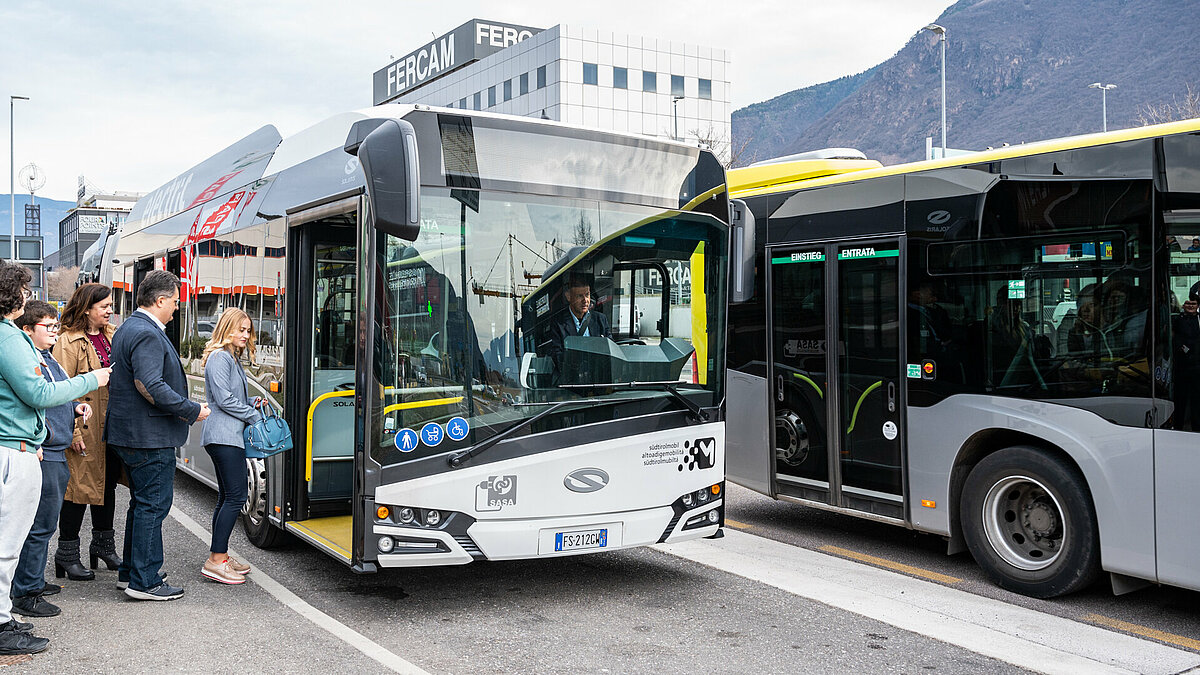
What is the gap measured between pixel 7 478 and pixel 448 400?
2.15 metres

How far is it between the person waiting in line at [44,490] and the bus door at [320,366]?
4.91ft

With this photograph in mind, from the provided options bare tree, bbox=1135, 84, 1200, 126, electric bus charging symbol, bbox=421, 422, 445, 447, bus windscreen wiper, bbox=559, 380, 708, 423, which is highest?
bare tree, bbox=1135, 84, 1200, 126

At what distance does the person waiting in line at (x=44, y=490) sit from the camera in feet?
18.1

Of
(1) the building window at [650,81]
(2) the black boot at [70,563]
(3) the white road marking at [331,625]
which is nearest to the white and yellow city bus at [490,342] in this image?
(3) the white road marking at [331,625]

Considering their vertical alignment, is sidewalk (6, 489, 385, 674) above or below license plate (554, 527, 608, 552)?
below


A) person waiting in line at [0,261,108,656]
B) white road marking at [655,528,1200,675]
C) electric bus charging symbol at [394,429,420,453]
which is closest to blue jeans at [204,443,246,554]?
person waiting in line at [0,261,108,656]

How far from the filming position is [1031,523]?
21.2 feet

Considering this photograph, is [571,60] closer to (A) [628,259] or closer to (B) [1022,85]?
(A) [628,259]

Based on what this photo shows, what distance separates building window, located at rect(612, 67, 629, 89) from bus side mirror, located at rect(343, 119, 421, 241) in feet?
182

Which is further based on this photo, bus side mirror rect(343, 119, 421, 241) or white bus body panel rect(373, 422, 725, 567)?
white bus body panel rect(373, 422, 725, 567)

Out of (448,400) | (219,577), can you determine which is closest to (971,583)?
(448,400)

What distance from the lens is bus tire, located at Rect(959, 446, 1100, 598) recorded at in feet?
19.9

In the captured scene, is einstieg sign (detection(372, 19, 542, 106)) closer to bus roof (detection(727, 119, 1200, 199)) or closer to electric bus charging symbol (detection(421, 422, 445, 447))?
bus roof (detection(727, 119, 1200, 199))

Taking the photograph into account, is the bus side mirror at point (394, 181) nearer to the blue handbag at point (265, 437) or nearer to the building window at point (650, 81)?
the blue handbag at point (265, 437)
